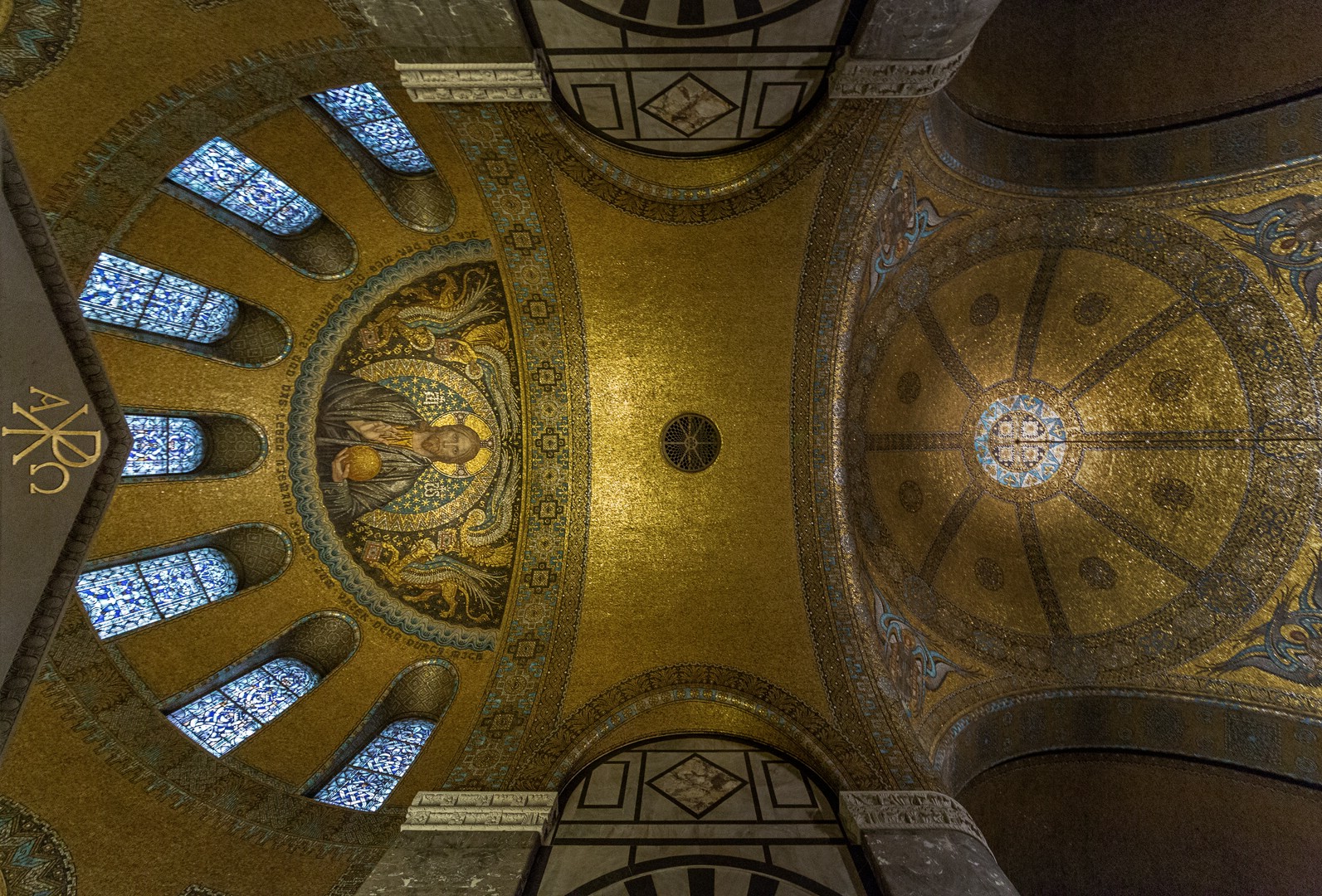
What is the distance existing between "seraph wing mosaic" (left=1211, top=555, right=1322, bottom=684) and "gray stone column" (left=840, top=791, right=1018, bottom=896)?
4756 mm

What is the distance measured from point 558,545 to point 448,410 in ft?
8.30

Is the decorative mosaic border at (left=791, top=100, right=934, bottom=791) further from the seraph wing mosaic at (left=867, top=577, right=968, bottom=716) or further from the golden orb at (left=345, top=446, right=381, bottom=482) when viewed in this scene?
the golden orb at (left=345, top=446, right=381, bottom=482)

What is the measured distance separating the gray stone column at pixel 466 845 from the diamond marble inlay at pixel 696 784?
125 centimetres

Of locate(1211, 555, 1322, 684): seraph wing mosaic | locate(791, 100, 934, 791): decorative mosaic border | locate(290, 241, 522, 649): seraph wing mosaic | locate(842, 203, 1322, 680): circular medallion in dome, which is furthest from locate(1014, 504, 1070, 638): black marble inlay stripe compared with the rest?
locate(290, 241, 522, 649): seraph wing mosaic

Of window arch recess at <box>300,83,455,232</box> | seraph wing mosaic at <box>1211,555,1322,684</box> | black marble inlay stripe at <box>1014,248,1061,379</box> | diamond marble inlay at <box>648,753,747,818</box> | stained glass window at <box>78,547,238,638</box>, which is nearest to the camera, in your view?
diamond marble inlay at <box>648,753,747,818</box>

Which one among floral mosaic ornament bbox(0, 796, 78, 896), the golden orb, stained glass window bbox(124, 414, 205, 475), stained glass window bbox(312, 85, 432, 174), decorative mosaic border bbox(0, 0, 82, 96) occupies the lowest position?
floral mosaic ornament bbox(0, 796, 78, 896)

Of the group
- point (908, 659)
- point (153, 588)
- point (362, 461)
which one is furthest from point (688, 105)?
point (153, 588)

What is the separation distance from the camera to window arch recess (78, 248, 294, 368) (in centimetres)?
676

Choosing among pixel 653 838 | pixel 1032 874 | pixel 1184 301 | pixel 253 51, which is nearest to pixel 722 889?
pixel 653 838

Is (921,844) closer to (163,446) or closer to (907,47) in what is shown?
(907,47)

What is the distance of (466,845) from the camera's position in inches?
220

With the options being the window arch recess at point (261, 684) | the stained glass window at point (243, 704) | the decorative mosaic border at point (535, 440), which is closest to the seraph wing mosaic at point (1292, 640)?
the decorative mosaic border at point (535, 440)

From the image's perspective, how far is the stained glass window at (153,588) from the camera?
6867 mm

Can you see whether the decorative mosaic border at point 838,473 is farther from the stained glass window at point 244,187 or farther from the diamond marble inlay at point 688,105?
the stained glass window at point 244,187
